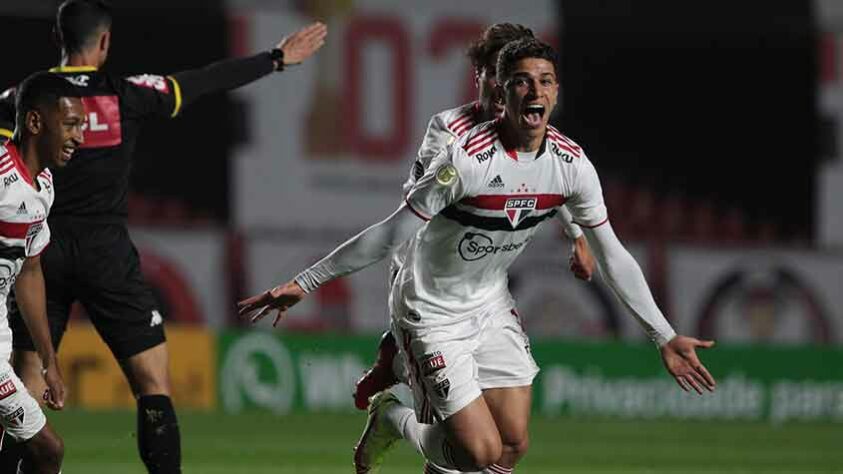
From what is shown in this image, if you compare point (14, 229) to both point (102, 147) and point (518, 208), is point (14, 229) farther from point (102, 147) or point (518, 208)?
point (518, 208)

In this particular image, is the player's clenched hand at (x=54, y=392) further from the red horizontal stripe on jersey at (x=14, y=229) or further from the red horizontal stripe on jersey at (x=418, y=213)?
the red horizontal stripe on jersey at (x=418, y=213)

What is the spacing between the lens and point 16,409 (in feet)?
21.0

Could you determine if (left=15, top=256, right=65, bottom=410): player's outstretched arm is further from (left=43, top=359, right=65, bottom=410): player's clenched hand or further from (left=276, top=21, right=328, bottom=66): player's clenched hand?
(left=276, top=21, right=328, bottom=66): player's clenched hand

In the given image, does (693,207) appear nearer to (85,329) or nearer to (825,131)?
(825,131)

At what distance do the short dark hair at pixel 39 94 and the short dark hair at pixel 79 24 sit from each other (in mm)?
703

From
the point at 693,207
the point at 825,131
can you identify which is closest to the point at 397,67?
the point at 693,207

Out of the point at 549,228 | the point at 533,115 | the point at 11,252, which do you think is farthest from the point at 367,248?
the point at 549,228

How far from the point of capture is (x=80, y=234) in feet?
23.7

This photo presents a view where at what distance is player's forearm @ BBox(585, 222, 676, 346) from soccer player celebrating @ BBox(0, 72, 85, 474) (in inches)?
77.6

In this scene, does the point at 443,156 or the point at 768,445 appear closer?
the point at 443,156

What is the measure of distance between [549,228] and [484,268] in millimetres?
10269

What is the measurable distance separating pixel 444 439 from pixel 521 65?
150 centimetres

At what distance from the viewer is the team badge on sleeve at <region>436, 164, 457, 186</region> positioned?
20.7 feet

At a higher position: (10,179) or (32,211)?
(10,179)
